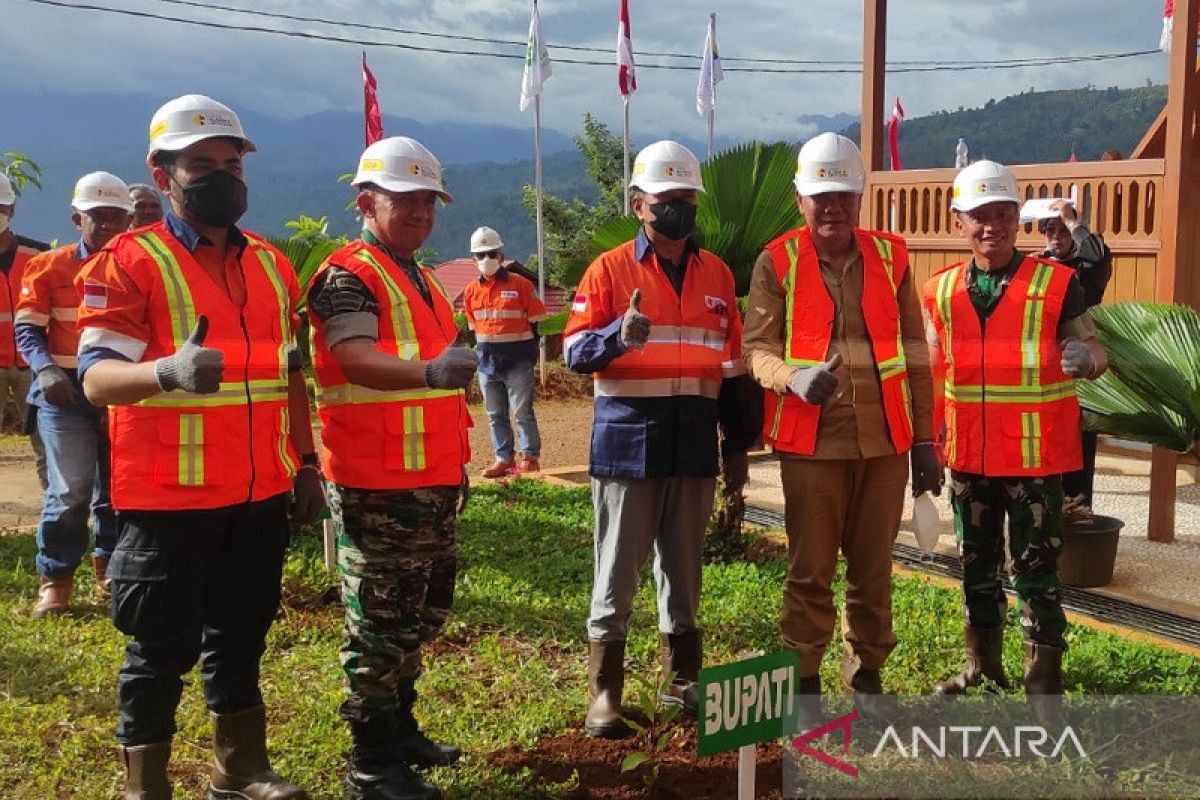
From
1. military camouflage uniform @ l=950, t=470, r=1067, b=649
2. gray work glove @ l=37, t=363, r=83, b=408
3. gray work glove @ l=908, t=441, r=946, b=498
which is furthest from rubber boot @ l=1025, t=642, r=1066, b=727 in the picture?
gray work glove @ l=37, t=363, r=83, b=408

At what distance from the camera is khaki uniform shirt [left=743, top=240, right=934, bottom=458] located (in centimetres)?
380

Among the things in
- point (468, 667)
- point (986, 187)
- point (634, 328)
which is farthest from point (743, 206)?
point (468, 667)

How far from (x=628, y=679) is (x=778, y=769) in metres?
1.13

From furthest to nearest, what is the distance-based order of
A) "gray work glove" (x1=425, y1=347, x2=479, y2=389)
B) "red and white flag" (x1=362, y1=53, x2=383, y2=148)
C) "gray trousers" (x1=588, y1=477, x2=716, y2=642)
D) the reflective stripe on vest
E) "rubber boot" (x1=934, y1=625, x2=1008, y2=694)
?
"red and white flag" (x1=362, y1=53, x2=383, y2=148) < "rubber boot" (x1=934, y1=625, x2=1008, y2=694) < "gray trousers" (x1=588, y1=477, x2=716, y2=642) < the reflective stripe on vest < "gray work glove" (x1=425, y1=347, x2=479, y2=389)

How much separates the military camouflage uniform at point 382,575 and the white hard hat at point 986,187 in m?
2.10

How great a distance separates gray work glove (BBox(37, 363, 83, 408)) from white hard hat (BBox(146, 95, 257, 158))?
246 centimetres

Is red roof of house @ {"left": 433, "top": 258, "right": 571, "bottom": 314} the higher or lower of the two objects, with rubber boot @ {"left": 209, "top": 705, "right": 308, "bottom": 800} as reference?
higher

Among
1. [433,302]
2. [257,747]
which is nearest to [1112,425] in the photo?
[433,302]

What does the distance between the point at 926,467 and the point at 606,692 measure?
4.47ft

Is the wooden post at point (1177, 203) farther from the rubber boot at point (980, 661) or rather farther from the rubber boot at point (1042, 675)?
the rubber boot at point (1042, 675)

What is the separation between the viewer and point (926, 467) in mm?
3947

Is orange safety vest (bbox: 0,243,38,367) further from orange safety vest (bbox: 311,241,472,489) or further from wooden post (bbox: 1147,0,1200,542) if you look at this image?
wooden post (bbox: 1147,0,1200,542)

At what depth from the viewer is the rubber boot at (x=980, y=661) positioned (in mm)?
4375

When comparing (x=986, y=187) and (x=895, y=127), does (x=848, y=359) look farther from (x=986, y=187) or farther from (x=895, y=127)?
(x=895, y=127)
